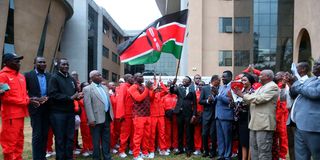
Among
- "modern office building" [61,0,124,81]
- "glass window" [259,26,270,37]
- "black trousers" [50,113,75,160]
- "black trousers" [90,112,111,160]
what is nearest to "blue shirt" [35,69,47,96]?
"black trousers" [50,113,75,160]

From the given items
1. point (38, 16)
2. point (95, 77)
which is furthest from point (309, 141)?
point (38, 16)

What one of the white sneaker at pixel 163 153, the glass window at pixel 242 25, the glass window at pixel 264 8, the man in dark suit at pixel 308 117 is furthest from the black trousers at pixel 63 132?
the glass window at pixel 264 8

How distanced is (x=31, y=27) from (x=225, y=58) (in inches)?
671

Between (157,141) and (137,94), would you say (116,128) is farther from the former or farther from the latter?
(137,94)

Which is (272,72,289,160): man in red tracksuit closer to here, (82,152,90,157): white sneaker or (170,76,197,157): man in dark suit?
(170,76,197,157): man in dark suit

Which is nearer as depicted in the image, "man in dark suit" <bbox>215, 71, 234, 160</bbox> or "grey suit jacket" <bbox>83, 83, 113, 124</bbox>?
"grey suit jacket" <bbox>83, 83, 113, 124</bbox>

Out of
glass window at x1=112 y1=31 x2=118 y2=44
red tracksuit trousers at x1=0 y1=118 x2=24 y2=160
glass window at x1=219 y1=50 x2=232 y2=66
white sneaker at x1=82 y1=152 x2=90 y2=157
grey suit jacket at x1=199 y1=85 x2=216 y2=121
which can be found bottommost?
white sneaker at x1=82 y1=152 x2=90 y2=157

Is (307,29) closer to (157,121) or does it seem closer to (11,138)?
(157,121)

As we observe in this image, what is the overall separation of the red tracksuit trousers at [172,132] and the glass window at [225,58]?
20.5 meters

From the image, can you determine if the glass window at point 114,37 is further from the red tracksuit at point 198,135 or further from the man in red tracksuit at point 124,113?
the red tracksuit at point 198,135

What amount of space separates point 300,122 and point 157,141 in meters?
4.48

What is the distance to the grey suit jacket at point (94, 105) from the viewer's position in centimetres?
676

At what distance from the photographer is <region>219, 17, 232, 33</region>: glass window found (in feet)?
93.2

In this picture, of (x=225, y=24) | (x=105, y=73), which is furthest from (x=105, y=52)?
(x=225, y=24)
